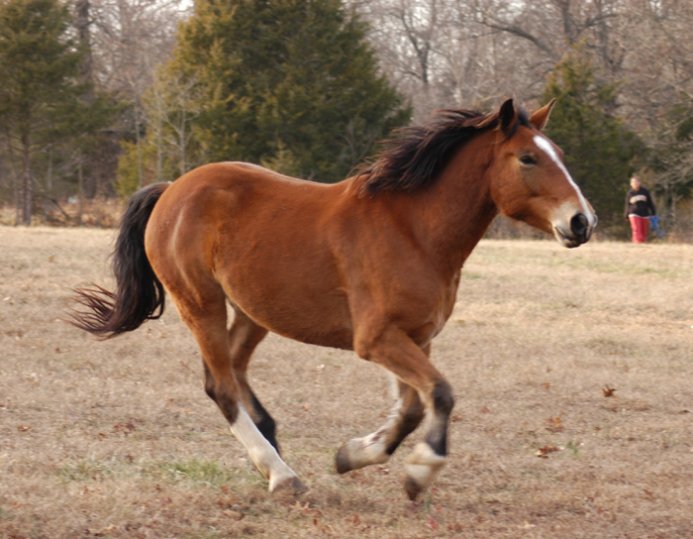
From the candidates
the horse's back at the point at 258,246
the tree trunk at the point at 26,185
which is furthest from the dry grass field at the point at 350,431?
the tree trunk at the point at 26,185

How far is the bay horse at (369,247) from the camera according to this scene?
5641 millimetres

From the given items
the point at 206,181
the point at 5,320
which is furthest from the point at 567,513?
the point at 5,320

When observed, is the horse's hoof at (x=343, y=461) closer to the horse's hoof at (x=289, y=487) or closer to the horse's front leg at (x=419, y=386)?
the horse's hoof at (x=289, y=487)

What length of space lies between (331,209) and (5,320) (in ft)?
22.2

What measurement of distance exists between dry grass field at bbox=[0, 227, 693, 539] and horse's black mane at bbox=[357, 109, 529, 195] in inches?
66.2

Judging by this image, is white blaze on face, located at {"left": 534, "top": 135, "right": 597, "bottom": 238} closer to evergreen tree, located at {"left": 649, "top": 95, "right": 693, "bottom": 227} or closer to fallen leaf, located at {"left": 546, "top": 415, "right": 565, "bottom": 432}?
fallen leaf, located at {"left": 546, "top": 415, "right": 565, "bottom": 432}

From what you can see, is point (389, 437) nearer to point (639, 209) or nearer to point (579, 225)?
point (579, 225)

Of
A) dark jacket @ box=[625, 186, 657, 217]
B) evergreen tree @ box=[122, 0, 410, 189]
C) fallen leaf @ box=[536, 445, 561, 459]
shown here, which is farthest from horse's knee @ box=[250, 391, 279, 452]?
evergreen tree @ box=[122, 0, 410, 189]

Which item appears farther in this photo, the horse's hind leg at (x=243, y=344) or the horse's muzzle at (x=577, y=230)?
the horse's hind leg at (x=243, y=344)

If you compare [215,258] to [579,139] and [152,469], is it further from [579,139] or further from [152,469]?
[579,139]

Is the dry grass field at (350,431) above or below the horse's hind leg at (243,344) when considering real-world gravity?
below

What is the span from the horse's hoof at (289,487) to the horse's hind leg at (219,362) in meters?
0.21

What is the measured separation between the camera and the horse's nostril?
5.43m

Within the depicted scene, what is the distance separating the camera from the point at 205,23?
102 feet
